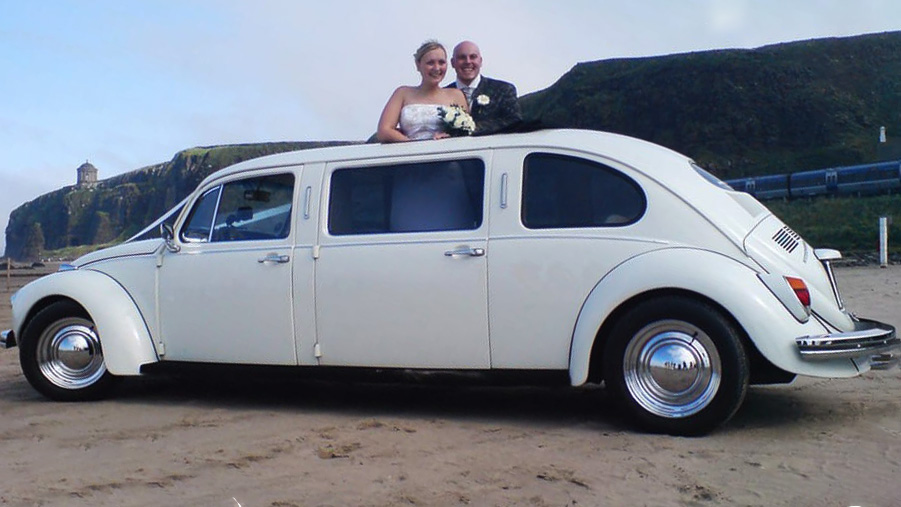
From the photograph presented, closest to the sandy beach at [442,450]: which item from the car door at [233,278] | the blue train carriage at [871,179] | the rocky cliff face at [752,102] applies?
the car door at [233,278]

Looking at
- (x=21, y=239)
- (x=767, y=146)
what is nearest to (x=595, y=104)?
(x=767, y=146)

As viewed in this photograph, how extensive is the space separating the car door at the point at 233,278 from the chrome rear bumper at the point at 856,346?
10.1 feet

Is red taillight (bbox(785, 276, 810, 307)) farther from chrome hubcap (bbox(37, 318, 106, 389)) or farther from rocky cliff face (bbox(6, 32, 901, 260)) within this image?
rocky cliff face (bbox(6, 32, 901, 260))

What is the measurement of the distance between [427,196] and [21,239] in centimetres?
20569

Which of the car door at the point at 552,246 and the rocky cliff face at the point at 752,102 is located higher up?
the rocky cliff face at the point at 752,102

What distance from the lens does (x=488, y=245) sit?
5.47 meters

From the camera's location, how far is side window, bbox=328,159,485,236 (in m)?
5.66

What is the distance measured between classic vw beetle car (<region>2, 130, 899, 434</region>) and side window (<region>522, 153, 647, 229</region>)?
0.01m

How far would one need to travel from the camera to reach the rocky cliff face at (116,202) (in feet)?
512

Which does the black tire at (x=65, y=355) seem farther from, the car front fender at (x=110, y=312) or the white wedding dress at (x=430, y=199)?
the white wedding dress at (x=430, y=199)

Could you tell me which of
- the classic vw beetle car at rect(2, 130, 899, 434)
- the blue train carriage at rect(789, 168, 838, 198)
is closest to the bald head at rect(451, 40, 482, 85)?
the classic vw beetle car at rect(2, 130, 899, 434)

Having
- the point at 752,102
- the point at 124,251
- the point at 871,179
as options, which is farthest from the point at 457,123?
the point at 752,102

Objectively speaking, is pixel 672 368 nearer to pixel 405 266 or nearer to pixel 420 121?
pixel 405 266

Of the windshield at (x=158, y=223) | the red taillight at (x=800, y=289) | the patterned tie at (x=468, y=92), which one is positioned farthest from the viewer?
the patterned tie at (x=468, y=92)
